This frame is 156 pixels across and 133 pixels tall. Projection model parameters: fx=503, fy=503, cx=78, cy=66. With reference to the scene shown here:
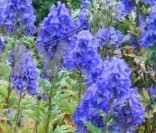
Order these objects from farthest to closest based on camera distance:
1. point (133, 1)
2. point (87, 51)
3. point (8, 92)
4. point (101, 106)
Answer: point (133, 1) < point (8, 92) < point (87, 51) < point (101, 106)

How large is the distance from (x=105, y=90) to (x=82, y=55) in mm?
835

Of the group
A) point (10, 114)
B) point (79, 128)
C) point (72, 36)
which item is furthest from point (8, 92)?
point (79, 128)

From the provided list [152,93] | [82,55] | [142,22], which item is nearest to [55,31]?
[82,55]

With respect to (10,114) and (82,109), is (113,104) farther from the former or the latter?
(10,114)

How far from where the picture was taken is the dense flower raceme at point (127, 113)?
3.53 meters

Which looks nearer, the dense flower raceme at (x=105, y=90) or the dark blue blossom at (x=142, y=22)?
the dense flower raceme at (x=105, y=90)

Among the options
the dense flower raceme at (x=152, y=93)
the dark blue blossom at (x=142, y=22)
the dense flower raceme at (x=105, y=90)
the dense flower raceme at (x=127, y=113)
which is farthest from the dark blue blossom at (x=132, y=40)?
the dense flower raceme at (x=105, y=90)

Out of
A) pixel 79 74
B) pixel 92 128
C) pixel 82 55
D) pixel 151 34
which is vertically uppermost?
pixel 151 34

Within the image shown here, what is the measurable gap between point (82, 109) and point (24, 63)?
0.61 meters

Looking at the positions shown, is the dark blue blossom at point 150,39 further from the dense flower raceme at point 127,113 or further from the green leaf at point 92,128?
the green leaf at point 92,128

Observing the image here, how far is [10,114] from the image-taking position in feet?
14.3

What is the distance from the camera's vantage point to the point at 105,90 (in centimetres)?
333

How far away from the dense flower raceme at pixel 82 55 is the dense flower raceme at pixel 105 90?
0.66 metres

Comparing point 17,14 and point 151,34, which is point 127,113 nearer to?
point 151,34
